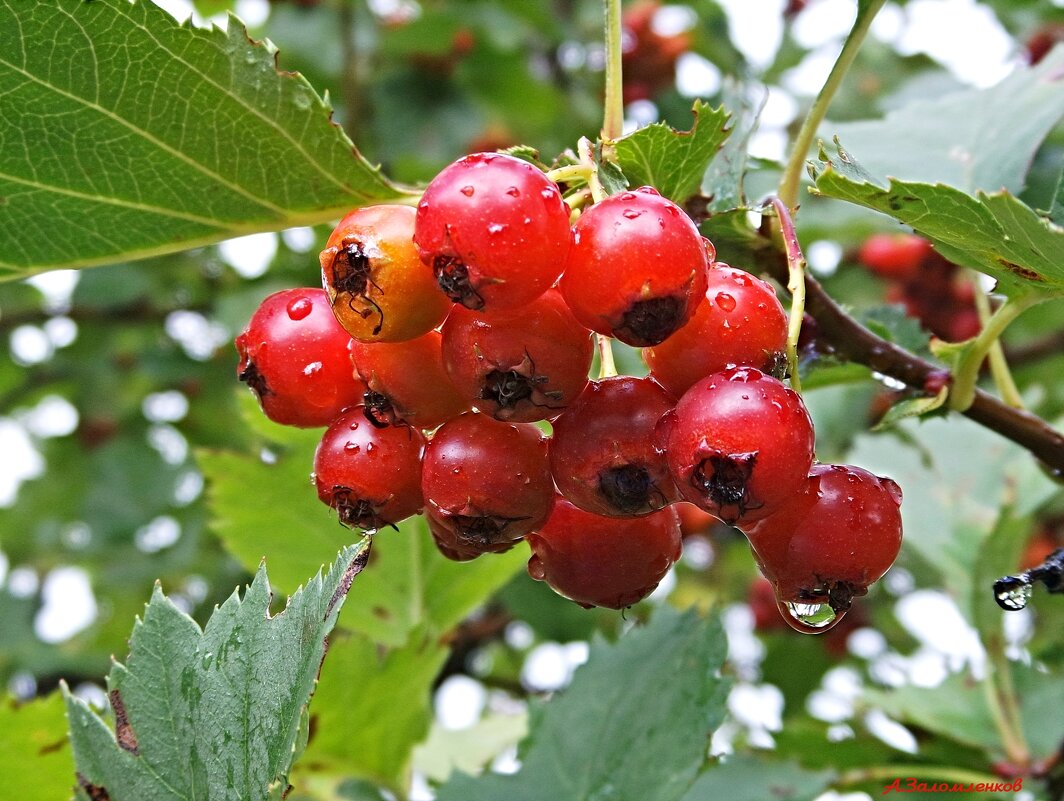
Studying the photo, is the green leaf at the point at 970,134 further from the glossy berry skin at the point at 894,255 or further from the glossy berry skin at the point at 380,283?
the glossy berry skin at the point at 894,255

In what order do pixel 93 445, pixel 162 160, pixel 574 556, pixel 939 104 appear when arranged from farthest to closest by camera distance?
pixel 93 445
pixel 939 104
pixel 162 160
pixel 574 556

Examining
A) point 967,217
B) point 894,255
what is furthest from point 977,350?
point 894,255

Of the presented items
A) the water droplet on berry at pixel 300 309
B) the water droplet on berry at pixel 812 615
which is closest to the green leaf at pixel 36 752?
the water droplet on berry at pixel 300 309

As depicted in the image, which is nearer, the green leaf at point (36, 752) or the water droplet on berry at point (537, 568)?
the water droplet on berry at point (537, 568)

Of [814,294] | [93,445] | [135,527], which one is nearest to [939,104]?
[814,294]

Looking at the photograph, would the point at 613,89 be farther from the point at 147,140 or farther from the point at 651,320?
the point at 147,140

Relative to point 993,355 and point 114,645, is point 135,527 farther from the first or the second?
point 993,355
